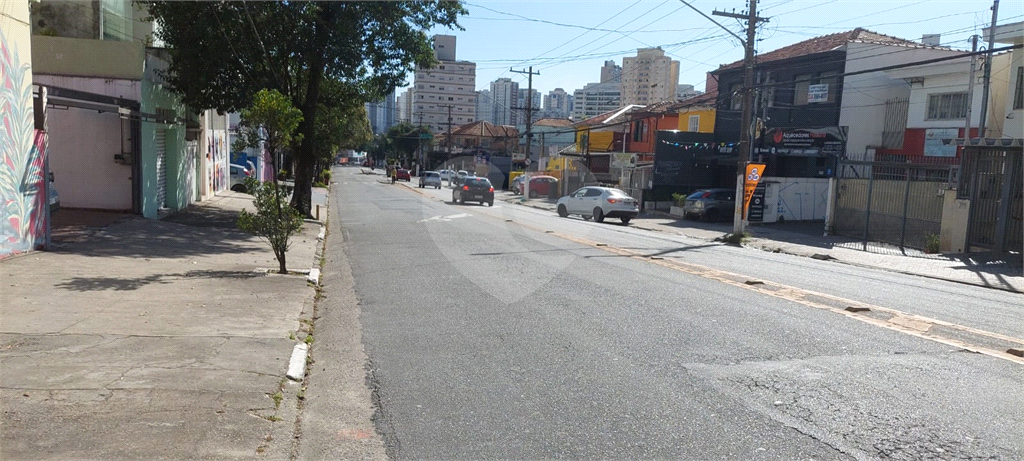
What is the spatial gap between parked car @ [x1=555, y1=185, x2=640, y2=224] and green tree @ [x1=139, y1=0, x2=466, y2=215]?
1088 centimetres

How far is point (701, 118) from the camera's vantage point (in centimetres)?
4684

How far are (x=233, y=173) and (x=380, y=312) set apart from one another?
32367 mm

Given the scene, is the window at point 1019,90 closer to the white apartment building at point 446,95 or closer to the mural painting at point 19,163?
the mural painting at point 19,163

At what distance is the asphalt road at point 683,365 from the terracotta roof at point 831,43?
2598cm

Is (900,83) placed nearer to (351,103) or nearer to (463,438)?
(351,103)

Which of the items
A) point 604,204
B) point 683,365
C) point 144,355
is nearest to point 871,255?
point 604,204

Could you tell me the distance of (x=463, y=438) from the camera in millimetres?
5191

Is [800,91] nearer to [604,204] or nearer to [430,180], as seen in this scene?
[604,204]

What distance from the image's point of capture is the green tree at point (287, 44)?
1942cm

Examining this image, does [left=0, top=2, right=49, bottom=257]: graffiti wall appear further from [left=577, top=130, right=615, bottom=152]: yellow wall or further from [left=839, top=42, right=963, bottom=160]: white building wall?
[left=577, top=130, right=615, bottom=152]: yellow wall

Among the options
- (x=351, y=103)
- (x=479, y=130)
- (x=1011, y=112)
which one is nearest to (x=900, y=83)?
(x=1011, y=112)

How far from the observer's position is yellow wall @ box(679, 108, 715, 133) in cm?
4584

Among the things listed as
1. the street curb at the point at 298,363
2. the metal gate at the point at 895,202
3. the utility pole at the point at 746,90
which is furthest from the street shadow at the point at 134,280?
the metal gate at the point at 895,202

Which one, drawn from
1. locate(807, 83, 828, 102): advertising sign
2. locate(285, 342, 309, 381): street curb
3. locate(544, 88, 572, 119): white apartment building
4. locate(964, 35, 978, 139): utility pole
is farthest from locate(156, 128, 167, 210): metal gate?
locate(544, 88, 572, 119): white apartment building
